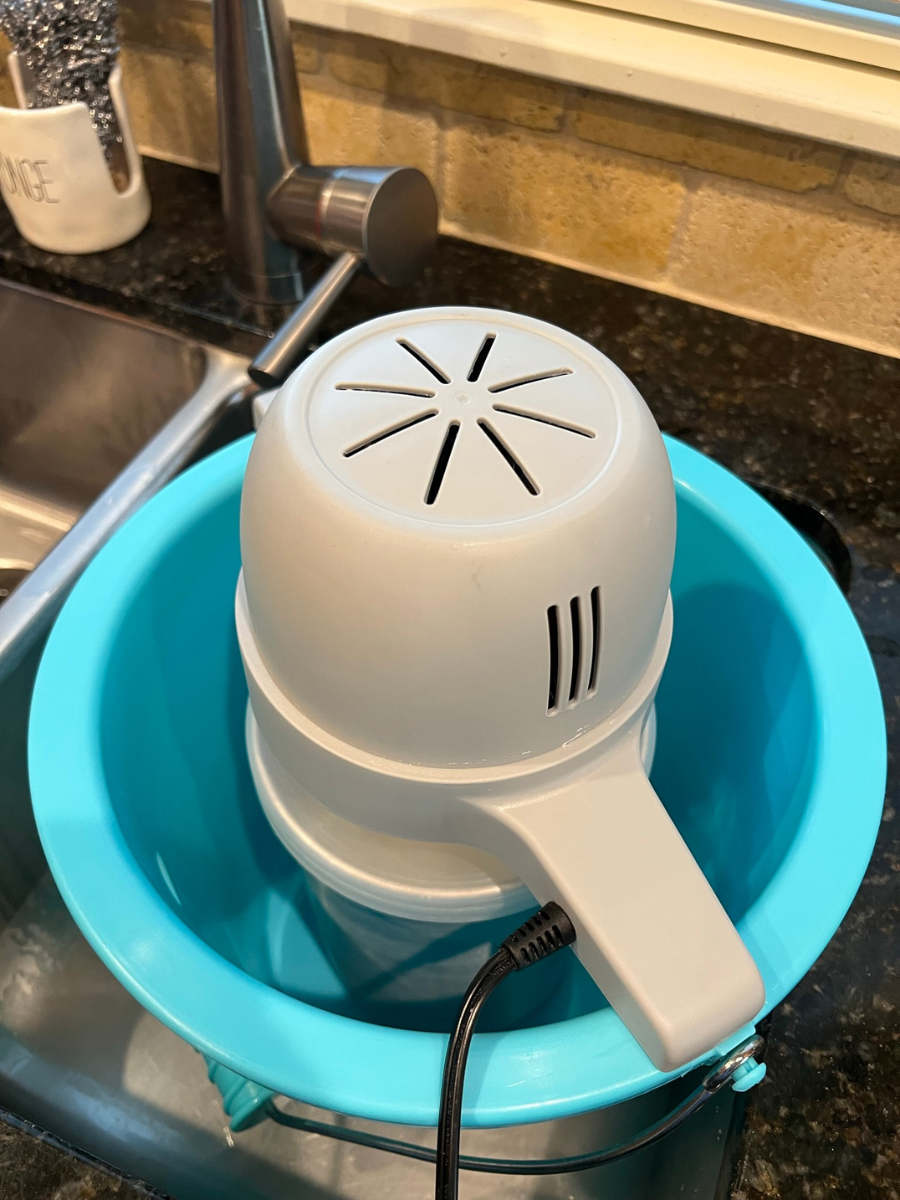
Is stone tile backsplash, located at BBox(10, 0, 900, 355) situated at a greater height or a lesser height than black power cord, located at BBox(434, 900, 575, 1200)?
greater

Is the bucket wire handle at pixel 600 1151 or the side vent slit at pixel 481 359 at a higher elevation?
the side vent slit at pixel 481 359

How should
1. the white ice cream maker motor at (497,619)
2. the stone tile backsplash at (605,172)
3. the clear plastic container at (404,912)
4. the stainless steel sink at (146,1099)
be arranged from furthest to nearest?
the stone tile backsplash at (605,172)
the stainless steel sink at (146,1099)
the clear plastic container at (404,912)
the white ice cream maker motor at (497,619)

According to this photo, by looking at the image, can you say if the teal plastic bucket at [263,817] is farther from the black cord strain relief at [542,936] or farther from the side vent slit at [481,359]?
the side vent slit at [481,359]

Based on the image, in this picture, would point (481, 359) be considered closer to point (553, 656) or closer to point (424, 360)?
point (424, 360)

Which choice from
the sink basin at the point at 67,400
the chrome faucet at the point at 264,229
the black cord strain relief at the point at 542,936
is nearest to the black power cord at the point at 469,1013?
the black cord strain relief at the point at 542,936

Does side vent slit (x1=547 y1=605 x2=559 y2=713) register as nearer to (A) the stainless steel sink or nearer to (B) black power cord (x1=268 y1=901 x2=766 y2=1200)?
(B) black power cord (x1=268 y1=901 x2=766 y2=1200)

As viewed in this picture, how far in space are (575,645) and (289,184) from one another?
50 cm

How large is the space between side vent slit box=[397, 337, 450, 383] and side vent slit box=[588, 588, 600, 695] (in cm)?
10

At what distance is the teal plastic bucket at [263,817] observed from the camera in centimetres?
35

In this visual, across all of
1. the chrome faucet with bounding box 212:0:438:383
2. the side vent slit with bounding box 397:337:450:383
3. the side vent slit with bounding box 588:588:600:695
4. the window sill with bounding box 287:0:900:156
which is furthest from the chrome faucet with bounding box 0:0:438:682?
the side vent slit with bounding box 588:588:600:695

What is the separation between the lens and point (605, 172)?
72cm

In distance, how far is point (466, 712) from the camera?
33cm

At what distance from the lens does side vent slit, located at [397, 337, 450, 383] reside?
35 centimetres

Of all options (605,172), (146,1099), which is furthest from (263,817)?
(605,172)
